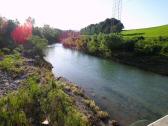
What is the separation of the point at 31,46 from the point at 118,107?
3757 cm

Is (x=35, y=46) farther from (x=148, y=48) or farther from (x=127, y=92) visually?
(x=127, y=92)

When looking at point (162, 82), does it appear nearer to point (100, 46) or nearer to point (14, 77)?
point (14, 77)

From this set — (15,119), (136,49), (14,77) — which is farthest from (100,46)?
(15,119)

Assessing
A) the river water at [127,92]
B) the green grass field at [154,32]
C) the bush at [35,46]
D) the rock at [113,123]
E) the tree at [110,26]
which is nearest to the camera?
the rock at [113,123]

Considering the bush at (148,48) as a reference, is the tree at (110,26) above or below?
above

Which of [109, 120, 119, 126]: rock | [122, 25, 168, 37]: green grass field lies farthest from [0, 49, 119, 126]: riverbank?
[122, 25, 168, 37]: green grass field

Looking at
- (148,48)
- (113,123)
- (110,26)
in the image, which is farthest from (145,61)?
(110,26)

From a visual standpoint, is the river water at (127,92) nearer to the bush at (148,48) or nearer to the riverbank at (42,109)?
the riverbank at (42,109)

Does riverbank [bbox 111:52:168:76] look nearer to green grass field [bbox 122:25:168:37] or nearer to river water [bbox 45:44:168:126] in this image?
river water [bbox 45:44:168:126]

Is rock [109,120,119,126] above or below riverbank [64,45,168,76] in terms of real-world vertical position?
above

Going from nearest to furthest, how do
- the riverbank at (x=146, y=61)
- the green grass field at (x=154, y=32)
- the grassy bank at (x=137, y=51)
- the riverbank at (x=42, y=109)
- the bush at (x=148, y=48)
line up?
the riverbank at (x=42, y=109)
the riverbank at (x=146, y=61)
the grassy bank at (x=137, y=51)
the bush at (x=148, y=48)
the green grass field at (x=154, y=32)

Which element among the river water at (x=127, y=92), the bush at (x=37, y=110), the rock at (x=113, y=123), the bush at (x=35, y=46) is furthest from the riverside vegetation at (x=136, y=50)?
the bush at (x=37, y=110)

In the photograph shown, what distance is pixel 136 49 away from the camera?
59188mm

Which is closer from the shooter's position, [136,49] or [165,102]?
[165,102]
